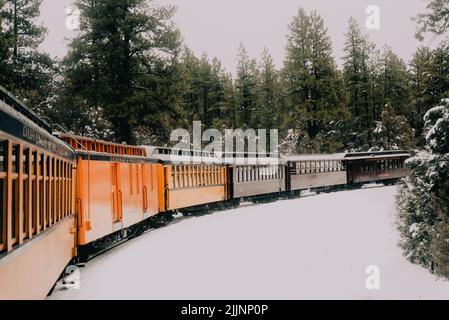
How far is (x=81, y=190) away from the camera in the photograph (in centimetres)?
1012

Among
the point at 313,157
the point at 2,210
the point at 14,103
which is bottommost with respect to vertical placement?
the point at 2,210

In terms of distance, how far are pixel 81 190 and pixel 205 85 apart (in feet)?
171

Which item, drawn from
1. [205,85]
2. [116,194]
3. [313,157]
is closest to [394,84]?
[205,85]

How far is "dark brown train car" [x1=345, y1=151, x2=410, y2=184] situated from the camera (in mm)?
37066

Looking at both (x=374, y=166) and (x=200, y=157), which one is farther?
(x=374, y=166)

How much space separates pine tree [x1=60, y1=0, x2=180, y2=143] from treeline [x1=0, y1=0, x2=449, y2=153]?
6cm

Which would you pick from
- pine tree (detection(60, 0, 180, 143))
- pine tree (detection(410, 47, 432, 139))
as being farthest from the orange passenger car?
pine tree (detection(410, 47, 432, 139))

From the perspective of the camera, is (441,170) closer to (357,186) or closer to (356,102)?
(357,186)

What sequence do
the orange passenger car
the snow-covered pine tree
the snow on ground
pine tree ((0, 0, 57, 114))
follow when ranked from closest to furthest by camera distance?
the snow on ground
the orange passenger car
the snow-covered pine tree
pine tree ((0, 0, 57, 114))

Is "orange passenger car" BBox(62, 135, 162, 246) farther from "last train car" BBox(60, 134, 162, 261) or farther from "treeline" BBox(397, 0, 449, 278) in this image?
"treeline" BBox(397, 0, 449, 278)

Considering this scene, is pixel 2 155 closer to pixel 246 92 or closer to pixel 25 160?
pixel 25 160

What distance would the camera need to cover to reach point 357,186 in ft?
131

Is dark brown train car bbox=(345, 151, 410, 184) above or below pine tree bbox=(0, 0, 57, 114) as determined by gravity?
below

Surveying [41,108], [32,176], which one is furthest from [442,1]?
[41,108]
